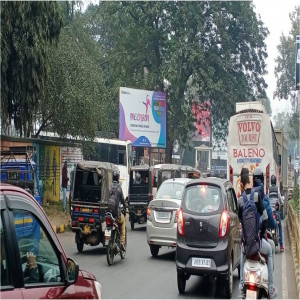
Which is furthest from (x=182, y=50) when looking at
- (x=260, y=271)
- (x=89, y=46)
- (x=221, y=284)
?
(x=260, y=271)

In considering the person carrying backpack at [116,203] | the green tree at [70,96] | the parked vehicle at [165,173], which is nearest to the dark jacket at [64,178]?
the green tree at [70,96]

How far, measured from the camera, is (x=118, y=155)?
1273 inches

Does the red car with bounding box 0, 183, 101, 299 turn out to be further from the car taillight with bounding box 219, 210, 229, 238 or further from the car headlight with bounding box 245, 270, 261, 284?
the car taillight with bounding box 219, 210, 229, 238

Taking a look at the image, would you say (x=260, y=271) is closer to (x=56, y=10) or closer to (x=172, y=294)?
(x=172, y=294)

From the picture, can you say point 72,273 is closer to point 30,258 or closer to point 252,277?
point 30,258

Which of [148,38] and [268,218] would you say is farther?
[148,38]

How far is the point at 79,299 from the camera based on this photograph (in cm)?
430

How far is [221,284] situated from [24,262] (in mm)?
7091

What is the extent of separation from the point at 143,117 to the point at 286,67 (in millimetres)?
19988

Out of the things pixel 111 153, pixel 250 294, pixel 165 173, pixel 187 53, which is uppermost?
pixel 187 53

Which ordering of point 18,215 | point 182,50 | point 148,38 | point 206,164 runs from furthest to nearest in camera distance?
point 206,164, point 148,38, point 182,50, point 18,215

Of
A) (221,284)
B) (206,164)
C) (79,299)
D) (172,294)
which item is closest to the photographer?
(79,299)

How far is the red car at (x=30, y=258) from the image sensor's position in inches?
142

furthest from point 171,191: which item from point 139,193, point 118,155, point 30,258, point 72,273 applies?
point 118,155
